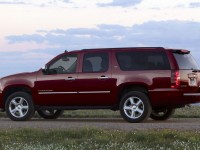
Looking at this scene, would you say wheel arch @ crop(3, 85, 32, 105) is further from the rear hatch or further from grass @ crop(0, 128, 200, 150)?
grass @ crop(0, 128, 200, 150)

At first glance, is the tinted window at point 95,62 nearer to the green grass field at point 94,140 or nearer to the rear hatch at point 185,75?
the rear hatch at point 185,75

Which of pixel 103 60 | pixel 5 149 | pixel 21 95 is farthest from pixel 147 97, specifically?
pixel 5 149

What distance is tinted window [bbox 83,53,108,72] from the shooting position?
18.2 meters

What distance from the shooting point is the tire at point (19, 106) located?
742 inches

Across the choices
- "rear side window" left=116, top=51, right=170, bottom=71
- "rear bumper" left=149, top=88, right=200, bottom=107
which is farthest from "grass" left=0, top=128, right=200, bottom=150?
"rear side window" left=116, top=51, right=170, bottom=71

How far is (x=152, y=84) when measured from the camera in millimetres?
17562

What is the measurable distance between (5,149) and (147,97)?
250 inches

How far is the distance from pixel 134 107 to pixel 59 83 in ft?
7.23

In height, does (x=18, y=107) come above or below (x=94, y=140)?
above

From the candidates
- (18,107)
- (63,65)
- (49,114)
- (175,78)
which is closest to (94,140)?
(175,78)

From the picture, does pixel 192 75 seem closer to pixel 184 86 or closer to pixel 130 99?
pixel 184 86

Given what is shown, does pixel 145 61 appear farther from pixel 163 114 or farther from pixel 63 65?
pixel 163 114

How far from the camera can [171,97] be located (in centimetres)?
1750

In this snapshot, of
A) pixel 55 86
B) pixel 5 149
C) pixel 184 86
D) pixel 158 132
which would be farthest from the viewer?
pixel 55 86
